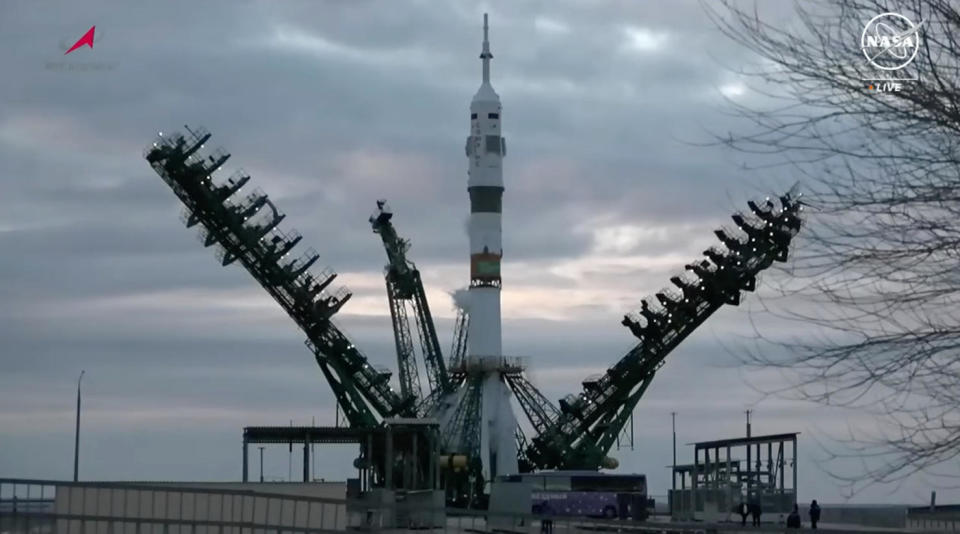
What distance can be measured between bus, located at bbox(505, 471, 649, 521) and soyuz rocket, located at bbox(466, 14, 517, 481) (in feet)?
27.7

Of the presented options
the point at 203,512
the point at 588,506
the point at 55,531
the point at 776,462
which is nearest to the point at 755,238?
the point at 588,506

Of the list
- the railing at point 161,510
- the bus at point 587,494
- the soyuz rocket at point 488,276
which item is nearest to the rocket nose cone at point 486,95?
the soyuz rocket at point 488,276

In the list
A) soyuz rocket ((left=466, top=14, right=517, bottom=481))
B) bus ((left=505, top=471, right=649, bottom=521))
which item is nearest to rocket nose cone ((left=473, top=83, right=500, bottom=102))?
soyuz rocket ((left=466, top=14, right=517, bottom=481))

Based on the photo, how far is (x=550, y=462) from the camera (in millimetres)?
74438

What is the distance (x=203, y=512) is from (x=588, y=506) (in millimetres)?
34325

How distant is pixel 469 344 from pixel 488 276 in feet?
11.5

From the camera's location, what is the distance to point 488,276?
78.1m

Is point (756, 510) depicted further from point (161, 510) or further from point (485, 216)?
point (485, 216)

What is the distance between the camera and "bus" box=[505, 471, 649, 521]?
206 feet

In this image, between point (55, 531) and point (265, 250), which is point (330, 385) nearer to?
point (265, 250)

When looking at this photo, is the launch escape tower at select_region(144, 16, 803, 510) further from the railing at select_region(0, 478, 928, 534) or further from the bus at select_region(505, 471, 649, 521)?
the railing at select_region(0, 478, 928, 534)

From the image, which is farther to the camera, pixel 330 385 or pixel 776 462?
pixel 330 385

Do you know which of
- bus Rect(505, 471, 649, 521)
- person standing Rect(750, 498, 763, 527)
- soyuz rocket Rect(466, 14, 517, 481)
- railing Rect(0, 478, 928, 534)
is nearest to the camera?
railing Rect(0, 478, 928, 534)

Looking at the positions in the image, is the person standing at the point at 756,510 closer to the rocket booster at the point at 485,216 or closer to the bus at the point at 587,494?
the bus at the point at 587,494
